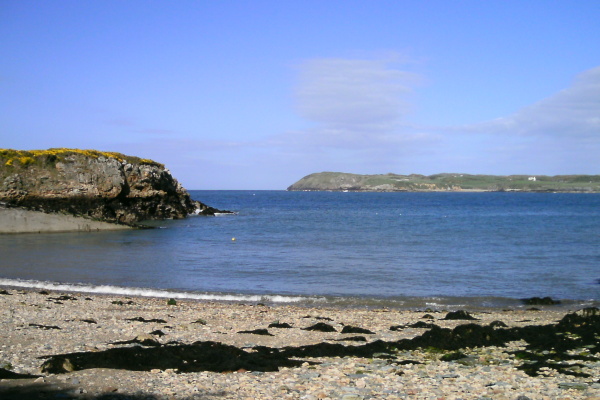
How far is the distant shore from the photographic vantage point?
38341mm

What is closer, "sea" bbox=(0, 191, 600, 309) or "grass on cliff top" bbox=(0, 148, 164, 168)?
"sea" bbox=(0, 191, 600, 309)

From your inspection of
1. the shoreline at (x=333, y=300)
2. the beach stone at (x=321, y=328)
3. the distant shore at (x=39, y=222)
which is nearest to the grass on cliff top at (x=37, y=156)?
the distant shore at (x=39, y=222)

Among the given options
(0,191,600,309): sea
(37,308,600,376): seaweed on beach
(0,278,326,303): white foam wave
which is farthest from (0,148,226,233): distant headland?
(37,308,600,376): seaweed on beach

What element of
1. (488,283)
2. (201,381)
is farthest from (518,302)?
(201,381)

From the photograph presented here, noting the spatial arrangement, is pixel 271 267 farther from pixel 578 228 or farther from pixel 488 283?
pixel 578 228

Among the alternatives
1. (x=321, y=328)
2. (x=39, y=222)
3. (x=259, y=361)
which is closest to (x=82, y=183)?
(x=39, y=222)

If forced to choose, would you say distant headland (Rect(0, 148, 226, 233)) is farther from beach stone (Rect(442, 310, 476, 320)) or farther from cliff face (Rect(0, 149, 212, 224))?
beach stone (Rect(442, 310, 476, 320))

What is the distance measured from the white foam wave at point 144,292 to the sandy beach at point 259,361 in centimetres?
258

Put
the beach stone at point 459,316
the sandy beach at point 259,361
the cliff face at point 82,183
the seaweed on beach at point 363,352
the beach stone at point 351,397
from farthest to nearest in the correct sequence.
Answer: the cliff face at point 82,183 → the beach stone at point 459,316 → the seaweed on beach at point 363,352 → the sandy beach at point 259,361 → the beach stone at point 351,397

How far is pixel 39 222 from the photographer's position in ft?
130

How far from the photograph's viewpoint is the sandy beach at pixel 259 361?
7.75m

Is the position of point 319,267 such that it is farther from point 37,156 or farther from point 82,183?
point 37,156

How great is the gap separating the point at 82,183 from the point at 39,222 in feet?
16.2

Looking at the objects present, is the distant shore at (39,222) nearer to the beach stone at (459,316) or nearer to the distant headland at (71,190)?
the distant headland at (71,190)
